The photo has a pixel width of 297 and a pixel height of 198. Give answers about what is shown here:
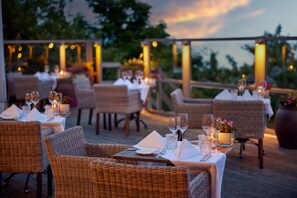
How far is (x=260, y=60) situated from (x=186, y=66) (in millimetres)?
1967

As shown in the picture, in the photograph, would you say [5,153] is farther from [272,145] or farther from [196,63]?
[196,63]

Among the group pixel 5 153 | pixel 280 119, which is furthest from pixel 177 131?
pixel 280 119

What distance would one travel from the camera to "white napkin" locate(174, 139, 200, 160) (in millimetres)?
3314

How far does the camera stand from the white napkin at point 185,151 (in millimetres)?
3314

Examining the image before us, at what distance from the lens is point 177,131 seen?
3.92 m

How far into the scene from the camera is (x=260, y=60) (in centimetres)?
790

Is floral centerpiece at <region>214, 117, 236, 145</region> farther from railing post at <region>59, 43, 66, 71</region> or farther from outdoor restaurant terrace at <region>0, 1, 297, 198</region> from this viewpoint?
railing post at <region>59, 43, 66, 71</region>

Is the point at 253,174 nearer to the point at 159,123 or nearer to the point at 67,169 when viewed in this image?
the point at 67,169

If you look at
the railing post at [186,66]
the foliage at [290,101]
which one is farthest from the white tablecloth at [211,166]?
the railing post at [186,66]

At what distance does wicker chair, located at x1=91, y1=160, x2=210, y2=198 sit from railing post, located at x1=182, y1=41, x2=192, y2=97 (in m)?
6.71

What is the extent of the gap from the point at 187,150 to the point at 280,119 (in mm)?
3793

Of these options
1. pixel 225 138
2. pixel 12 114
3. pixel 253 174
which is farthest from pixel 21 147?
pixel 253 174

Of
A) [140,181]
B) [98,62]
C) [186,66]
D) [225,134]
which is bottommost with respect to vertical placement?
[140,181]

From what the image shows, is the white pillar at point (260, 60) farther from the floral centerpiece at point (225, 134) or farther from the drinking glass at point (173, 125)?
the drinking glass at point (173, 125)
